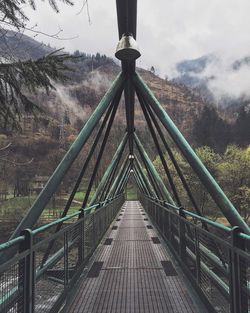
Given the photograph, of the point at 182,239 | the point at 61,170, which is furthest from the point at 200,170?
the point at 61,170

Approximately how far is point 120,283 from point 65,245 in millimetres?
1479

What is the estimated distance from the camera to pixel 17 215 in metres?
57.2

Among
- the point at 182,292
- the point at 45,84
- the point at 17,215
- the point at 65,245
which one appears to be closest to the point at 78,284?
the point at 65,245

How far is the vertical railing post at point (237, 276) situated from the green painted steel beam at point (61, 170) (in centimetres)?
283

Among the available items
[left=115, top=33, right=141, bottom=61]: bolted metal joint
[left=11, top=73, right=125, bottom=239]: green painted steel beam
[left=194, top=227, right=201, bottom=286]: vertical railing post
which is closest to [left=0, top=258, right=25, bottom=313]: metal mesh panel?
[left=11, top=73, right=125, bottom=239]: green painted steel beam

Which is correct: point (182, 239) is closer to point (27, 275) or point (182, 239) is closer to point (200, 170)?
point (200, 170)

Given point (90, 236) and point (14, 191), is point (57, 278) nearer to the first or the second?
point (90, 236)

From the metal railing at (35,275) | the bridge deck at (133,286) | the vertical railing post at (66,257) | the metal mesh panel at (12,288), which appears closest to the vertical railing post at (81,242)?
the bridge deck at (133,286)

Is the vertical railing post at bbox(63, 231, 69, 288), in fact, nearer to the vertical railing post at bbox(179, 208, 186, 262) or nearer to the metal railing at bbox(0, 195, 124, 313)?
the metal railing at bbox(0, 195, 124, 313)

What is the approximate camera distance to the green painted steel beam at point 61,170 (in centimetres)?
545

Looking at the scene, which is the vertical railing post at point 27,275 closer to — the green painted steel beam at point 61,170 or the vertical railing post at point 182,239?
the green painted steel beam at point 61,170

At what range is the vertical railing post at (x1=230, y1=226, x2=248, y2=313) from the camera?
3328mm

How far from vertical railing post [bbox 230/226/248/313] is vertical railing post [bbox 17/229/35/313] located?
73.9 inches

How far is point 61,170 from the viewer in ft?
20.4
